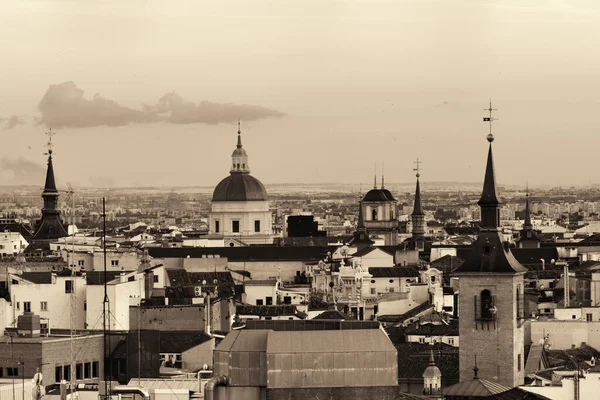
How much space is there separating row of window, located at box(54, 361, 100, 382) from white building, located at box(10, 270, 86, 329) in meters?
8.55

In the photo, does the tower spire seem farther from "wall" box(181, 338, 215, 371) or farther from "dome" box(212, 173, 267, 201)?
"dome" box(212, 173, 267, 201)

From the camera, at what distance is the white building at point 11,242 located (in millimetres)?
119369

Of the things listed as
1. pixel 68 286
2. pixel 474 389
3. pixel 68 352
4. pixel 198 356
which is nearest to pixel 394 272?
pixel 68 286

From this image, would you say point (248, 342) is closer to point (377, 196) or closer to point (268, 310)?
point (268, 310)

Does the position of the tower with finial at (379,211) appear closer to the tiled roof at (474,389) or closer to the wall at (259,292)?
the wall at (259,292)

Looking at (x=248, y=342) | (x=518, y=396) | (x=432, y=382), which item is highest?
(x=248, y=342)

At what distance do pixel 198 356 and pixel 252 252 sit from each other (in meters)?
58.8

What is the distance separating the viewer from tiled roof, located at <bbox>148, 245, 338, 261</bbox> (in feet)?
374

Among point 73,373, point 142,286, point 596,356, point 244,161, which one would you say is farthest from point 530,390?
point 244,161

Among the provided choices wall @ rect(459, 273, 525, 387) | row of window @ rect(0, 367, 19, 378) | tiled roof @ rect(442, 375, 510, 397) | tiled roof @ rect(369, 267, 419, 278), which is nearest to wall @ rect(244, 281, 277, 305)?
tiled roof @ rect(369, 267, 419, 278)

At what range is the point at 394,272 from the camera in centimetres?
9550

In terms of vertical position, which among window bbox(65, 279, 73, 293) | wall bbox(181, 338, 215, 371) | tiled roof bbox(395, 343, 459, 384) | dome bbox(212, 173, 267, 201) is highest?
dome bbox(212, 173, 267, 201)

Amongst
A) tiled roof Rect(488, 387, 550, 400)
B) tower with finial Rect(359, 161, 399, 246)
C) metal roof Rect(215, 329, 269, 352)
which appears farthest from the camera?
tower with finial Rect(359, 161, 399, 246)

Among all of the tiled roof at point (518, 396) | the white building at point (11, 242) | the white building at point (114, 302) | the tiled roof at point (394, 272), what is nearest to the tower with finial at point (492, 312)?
the white building at point (114, 302)
